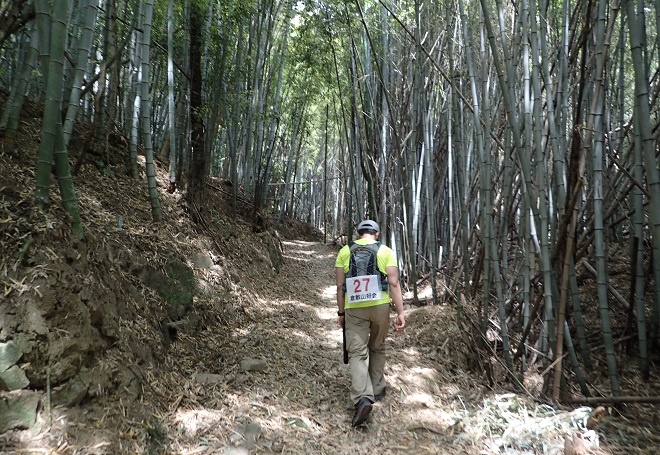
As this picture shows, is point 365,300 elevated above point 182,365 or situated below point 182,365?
above

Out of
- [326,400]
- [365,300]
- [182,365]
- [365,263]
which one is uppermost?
Result: [365,263]

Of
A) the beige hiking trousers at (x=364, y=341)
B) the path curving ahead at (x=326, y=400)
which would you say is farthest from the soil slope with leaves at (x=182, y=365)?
the beige hiking trousers at (x=364, y=341)

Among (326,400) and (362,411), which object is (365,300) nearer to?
(362,411)

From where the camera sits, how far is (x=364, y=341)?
2209 mm

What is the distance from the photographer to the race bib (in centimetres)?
215

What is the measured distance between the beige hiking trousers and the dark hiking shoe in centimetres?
4

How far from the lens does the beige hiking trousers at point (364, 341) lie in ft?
6.90

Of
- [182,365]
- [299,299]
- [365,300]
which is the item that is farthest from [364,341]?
[299,299]

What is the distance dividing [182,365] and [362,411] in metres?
1.07

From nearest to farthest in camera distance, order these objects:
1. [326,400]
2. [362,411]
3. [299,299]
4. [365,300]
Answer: [362,411], [365,300], [326,400], [299,299]

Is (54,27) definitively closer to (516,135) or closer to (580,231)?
(516,135)

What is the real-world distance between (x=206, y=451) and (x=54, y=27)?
6.00ft

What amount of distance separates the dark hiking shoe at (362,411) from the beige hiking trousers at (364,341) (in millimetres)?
39

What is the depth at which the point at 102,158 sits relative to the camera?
3562 mm
